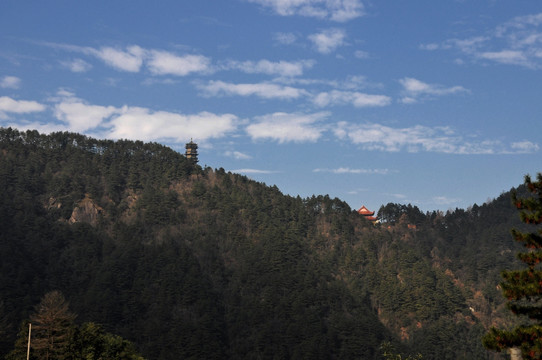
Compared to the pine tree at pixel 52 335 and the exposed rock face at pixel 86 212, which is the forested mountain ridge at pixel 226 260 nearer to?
the exposed rock face at pixel 86 212

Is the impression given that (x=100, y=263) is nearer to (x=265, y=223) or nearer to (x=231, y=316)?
(x=231, y=316)

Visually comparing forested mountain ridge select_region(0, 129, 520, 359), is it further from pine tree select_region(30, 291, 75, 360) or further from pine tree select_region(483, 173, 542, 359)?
pine tree select_region(483, 173, 542, 359)

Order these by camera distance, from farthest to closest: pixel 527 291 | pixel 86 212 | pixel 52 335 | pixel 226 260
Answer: pixel 86 212 < pixel 226 260 < pixel 52 335 < pixel 527 291

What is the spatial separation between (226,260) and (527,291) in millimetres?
138920

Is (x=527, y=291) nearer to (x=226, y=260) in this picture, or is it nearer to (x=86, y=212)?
(x=226, y=260)

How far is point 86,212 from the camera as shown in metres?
171

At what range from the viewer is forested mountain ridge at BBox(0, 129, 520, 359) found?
125 m

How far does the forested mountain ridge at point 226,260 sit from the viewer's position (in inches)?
4919

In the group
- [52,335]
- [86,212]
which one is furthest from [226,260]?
[52,335]

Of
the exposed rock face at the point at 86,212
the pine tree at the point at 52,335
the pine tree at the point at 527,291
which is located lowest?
the pine tree at the point at 52,335

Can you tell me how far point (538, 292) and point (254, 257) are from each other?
440 feet

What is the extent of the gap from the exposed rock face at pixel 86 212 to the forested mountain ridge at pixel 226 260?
0.38 meters

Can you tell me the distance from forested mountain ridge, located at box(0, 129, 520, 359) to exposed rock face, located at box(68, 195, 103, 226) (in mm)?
380

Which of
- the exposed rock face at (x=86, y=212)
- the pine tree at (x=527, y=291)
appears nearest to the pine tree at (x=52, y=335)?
the pine tree at (x=527, y=291)
